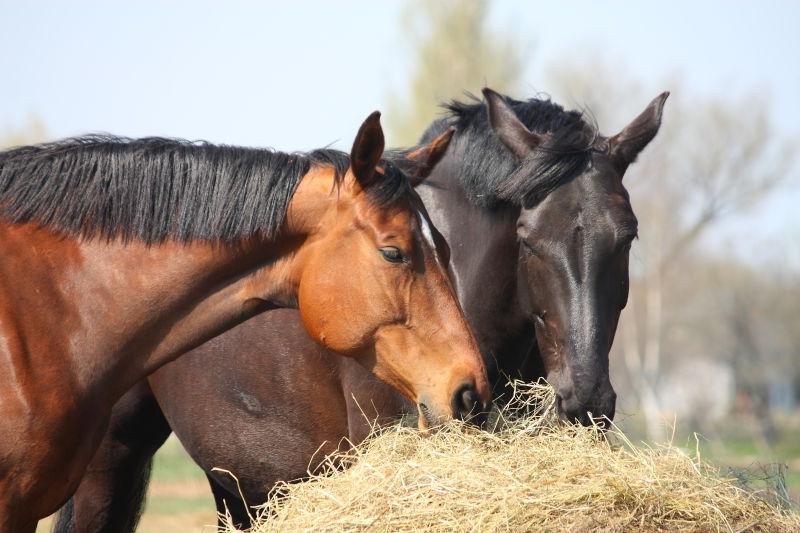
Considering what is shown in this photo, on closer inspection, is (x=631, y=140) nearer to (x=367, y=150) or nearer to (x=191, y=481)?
(x=367, y=150)

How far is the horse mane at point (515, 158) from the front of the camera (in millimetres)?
4027

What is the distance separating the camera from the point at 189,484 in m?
15.0

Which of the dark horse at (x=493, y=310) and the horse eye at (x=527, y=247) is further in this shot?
the horse eye at (x=527, y=247)

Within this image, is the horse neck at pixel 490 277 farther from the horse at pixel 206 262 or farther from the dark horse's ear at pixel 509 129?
the horse at pixel 206 262

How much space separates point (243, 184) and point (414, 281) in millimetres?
786

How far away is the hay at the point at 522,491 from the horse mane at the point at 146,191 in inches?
40.1

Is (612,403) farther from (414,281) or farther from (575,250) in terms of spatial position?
(414,281)

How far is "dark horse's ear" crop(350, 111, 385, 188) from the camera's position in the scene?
354 cm

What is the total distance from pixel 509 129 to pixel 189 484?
40.0 ft

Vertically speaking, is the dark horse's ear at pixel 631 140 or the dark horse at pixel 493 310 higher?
the dark horse's ear at pixel 631 140

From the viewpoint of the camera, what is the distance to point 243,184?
3.67 m

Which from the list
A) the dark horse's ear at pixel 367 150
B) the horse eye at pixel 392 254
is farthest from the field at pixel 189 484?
the dark horse's ear at pixel 367 150

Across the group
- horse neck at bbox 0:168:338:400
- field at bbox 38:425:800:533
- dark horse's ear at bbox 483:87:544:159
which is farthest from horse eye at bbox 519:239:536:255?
field at bbox 38:425:800:533

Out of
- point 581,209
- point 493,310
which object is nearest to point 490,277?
point 493,310
